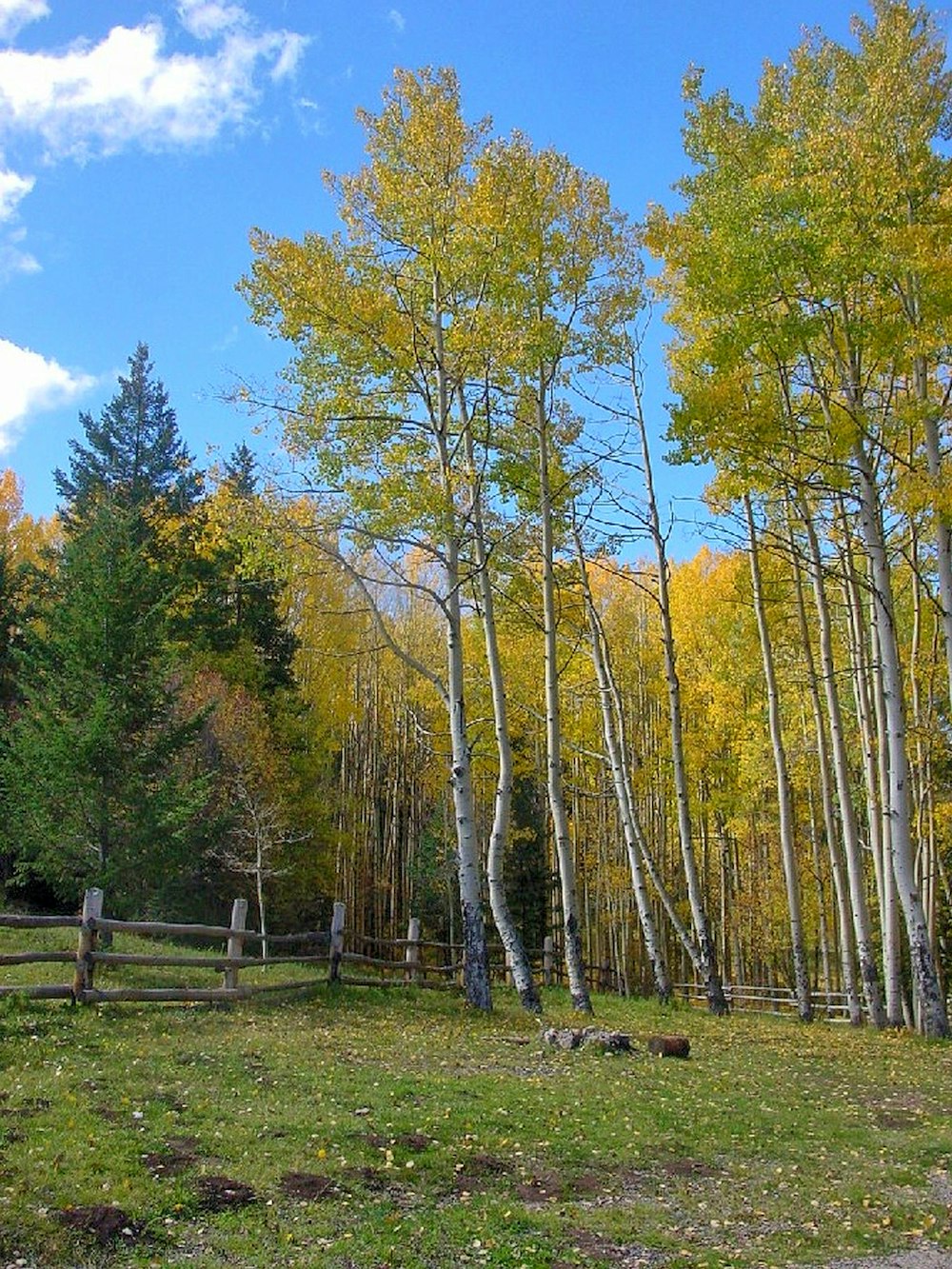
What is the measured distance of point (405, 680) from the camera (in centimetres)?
3027

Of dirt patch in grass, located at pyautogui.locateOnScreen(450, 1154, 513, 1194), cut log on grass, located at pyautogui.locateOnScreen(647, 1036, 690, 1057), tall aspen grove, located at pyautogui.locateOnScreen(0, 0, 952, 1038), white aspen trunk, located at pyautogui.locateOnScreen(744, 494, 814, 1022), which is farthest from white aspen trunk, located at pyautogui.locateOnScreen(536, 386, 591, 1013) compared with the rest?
dirt patch in grass, located at pyautogui.locateOnScreen(450, 1154, 513, 1194)

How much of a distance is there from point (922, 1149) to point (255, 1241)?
196 inches

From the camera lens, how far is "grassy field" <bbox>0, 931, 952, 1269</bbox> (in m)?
4.98

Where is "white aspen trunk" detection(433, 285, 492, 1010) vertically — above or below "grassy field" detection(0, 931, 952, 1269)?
above

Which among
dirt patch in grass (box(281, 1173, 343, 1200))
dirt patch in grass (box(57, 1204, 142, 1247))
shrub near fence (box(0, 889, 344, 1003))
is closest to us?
dirt patch in grass (box(57, 1204, 142, 1247))

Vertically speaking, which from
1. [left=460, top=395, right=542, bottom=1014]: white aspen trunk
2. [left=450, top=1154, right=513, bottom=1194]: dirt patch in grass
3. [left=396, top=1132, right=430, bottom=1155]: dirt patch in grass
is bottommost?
[left=450, top=1154, right=513, bottom=1194]: dirt patch in grass

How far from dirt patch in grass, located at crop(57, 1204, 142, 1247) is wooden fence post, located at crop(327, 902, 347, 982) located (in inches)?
370

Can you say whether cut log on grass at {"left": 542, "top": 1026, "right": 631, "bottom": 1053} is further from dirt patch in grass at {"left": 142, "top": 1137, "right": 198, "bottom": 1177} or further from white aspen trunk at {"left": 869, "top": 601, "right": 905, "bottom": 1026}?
dirt patch in grass at {"left": 142, "top": 1137, "right": 198, "bottom": 1177}

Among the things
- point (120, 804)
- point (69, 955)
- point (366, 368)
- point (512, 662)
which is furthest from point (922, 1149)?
point (512, 662)

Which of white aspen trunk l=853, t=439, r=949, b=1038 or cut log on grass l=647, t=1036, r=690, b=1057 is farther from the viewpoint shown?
white aspen trunk l=853, t=439, r=949, b=1038

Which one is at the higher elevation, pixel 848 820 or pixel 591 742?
pixel 591 742

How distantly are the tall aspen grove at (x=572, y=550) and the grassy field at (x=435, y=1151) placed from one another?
4.02 m

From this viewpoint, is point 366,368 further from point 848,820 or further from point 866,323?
point 848,820

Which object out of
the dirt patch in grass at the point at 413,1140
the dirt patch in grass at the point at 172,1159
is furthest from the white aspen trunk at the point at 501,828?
the dirt patch in grass at the point at 172,1159
